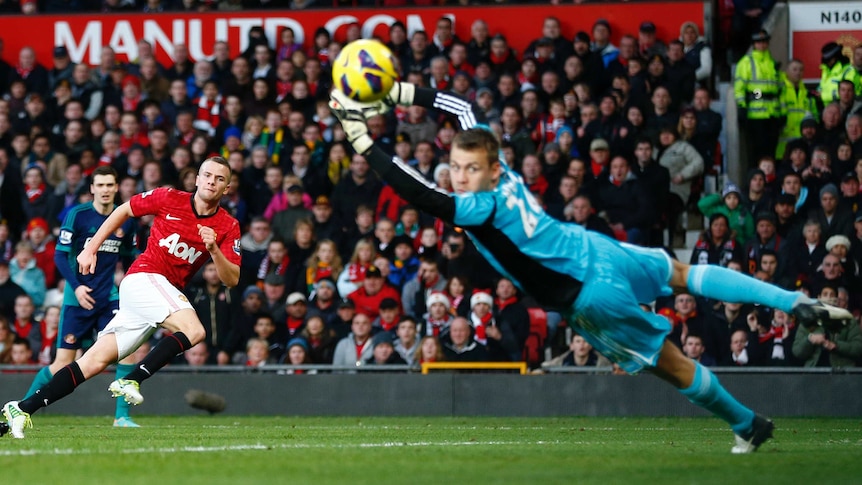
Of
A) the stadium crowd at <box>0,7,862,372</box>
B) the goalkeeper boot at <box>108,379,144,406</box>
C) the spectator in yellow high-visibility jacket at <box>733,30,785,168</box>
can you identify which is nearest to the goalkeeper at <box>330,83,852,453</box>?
the goalkeeper boot at <box>108,379,144,406</box>

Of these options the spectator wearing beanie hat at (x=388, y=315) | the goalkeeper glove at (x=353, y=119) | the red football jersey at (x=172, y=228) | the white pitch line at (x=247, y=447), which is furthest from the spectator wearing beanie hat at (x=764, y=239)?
the goalkeeper glove at (x=353, y=119)

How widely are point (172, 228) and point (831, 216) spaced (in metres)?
8.59

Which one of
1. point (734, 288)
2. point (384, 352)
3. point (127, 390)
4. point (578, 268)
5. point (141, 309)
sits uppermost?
point (578, 268)

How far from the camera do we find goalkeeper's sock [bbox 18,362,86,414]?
924 cm

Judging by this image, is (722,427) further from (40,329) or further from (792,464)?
(40,329)

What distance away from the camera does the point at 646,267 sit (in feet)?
25.2

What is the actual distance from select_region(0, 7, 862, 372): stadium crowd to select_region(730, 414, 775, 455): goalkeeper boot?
22.0ft

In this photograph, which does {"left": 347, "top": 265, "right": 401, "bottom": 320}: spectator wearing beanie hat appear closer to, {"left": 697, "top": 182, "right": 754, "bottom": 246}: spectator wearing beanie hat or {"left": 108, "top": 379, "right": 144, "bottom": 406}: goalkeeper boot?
{"left": 697, "top": 182, "right": 754, "bottom": 246}: spectator wearing beanie hat

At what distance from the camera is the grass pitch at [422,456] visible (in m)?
6.40

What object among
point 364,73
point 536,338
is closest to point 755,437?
point 364,73

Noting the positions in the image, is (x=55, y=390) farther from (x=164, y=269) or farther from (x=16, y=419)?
(x=164, y=269)

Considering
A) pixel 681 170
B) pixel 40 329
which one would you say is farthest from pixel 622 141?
pixel 40 329

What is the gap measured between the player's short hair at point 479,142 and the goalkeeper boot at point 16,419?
3748mm

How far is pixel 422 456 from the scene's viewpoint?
7.63m
